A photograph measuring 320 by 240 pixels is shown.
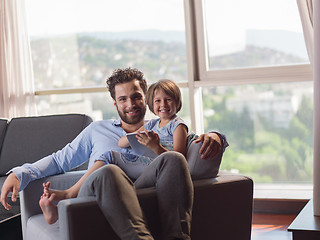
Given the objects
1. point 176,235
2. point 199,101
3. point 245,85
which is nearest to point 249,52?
point 245,85

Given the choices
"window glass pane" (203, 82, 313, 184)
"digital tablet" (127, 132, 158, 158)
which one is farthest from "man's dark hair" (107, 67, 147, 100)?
"window glass pane" (203, 82, 313, 184)

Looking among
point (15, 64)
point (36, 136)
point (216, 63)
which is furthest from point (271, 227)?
point (15, 64)

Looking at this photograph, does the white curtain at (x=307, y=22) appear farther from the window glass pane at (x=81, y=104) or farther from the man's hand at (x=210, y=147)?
the window glass pane at (x=81, y=104)

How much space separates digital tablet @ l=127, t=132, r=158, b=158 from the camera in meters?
2.26

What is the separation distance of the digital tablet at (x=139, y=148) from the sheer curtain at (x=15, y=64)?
90.5 inches

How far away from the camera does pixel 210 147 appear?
2.15 m

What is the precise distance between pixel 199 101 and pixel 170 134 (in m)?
1.56

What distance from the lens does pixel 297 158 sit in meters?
3.70

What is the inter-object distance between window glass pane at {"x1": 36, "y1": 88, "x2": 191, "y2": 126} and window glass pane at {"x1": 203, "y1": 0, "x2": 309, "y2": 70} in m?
0.95

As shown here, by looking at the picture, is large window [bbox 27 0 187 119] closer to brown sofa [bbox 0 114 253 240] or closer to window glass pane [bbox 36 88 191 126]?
window glass pane [bbox 36 88 191 126]

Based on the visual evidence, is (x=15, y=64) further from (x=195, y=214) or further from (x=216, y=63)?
(x=195, y=214)

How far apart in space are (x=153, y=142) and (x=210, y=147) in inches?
9.7

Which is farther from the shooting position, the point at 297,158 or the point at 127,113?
the point at 297,158

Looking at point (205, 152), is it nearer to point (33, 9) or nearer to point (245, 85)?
point (245, 85)
